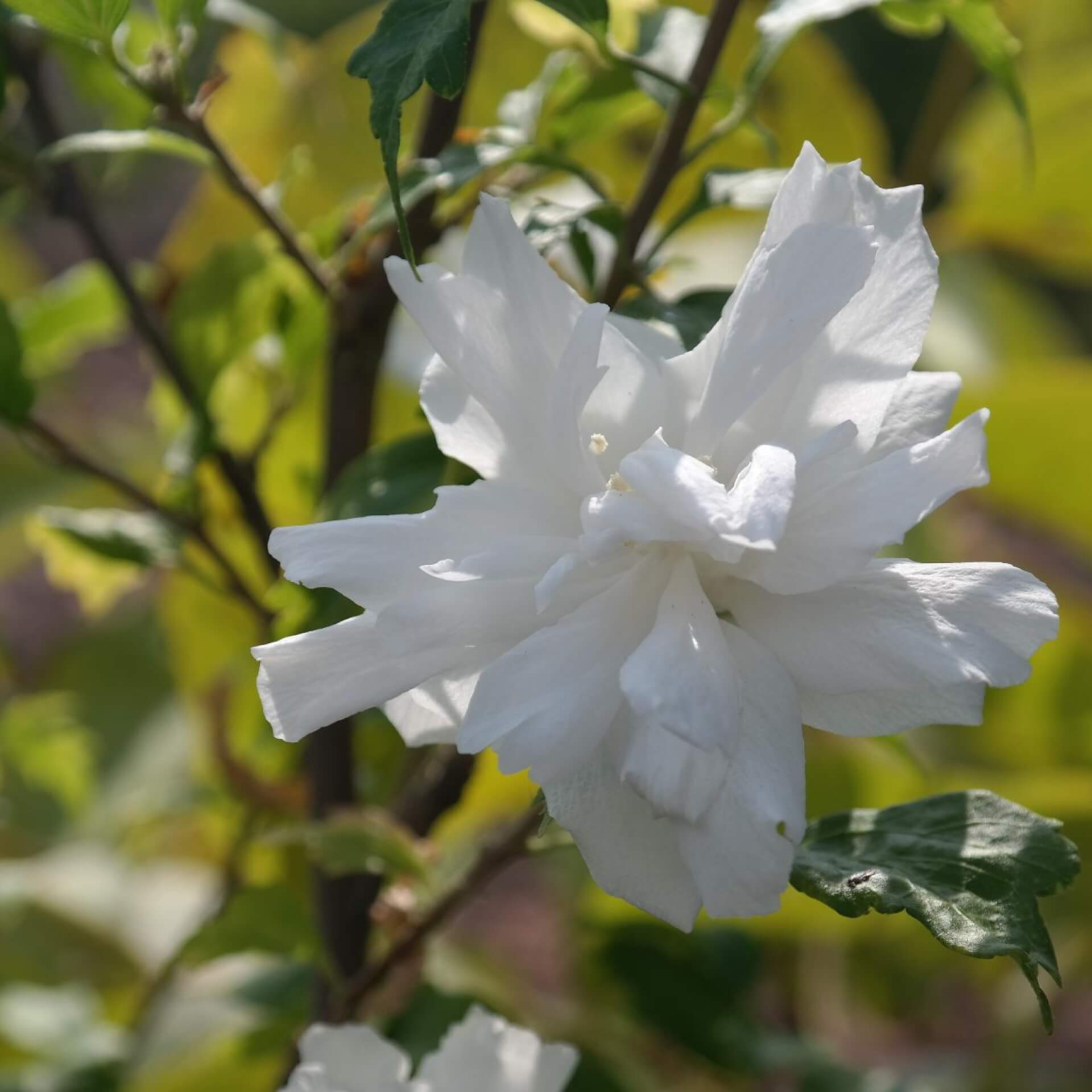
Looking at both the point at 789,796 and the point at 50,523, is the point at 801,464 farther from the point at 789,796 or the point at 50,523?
the point at 50,523

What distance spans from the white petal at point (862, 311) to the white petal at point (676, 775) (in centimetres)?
Answer: 8

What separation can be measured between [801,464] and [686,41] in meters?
0.23

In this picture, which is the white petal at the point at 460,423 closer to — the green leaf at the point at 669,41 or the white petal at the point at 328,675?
the white petal at the point at 328,675

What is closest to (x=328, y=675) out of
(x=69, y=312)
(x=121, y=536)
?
(x=121, y=536)

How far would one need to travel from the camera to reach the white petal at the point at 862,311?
0.28 m

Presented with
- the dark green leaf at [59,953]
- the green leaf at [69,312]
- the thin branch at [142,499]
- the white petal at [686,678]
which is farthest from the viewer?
the dark green leaf at [59,953]

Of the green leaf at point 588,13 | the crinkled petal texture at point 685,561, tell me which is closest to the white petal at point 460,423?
the crinkled petal texture at point 685,561

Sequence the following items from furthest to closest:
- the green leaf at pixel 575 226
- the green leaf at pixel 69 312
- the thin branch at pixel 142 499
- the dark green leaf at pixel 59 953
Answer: the dark green leaf at pixel 59 953, the green leaf at pixel 69 312, the thin branch at pixel 142 499, the green leaf at pixel 575 226

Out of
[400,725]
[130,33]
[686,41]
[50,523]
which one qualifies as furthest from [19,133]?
[400,725]

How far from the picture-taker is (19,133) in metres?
0.79

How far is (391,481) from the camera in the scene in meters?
0.38

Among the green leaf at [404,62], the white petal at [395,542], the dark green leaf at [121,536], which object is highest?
the green leaf at [404,62]

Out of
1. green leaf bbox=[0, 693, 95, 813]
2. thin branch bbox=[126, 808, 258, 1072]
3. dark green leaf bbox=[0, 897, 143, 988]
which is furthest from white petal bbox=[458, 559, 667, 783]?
dark green leaf bbox=[0, 897, 143, 988]

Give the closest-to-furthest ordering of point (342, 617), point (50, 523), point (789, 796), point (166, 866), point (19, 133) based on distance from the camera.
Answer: point (789, 796)
point (342, 617)
point (50, 523)
point (19, 133)
point (166, 866)
